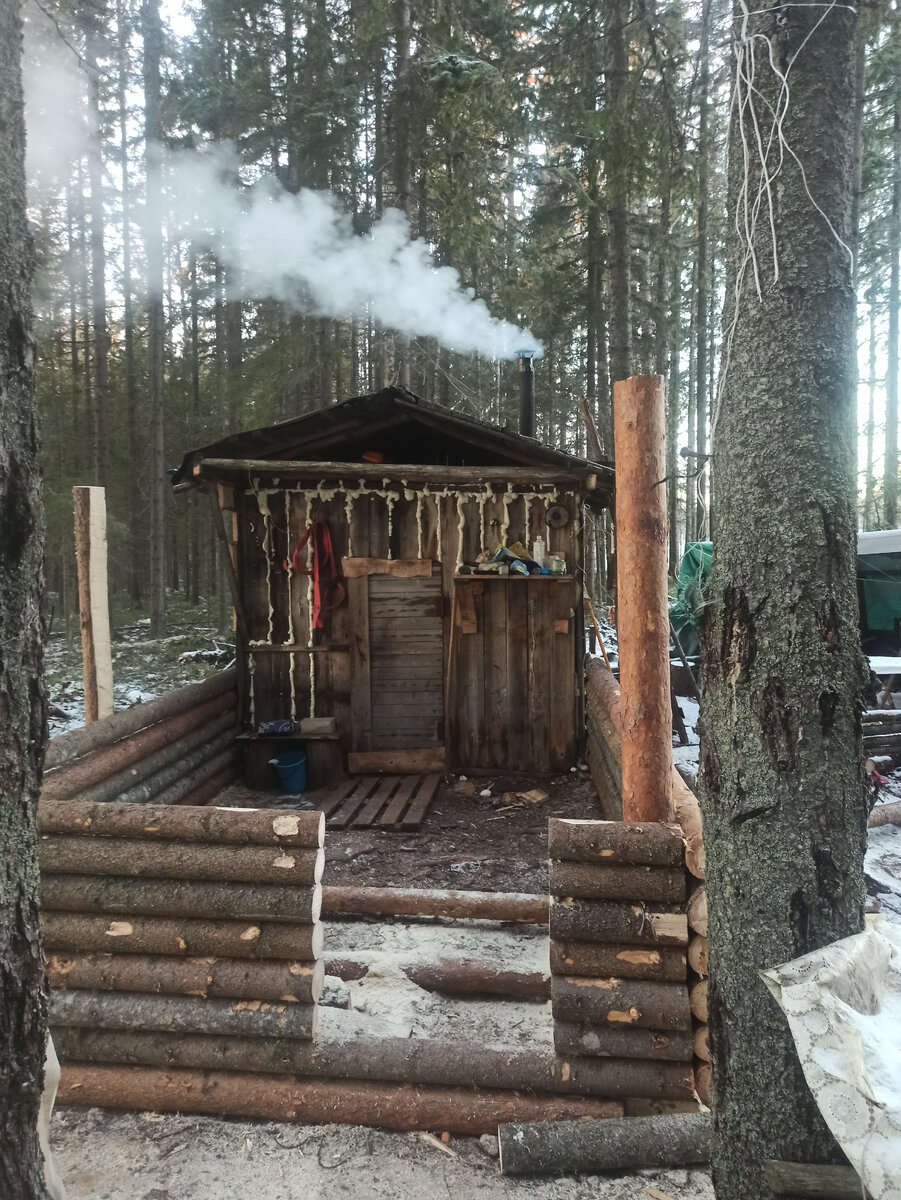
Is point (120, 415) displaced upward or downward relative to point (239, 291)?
downward

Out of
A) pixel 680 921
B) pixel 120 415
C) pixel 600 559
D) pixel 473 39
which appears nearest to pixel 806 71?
pixel 680 921

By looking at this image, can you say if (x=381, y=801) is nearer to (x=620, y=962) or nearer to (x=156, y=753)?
(x=156, y=753)

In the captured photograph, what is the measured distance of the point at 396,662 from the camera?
27.1ft

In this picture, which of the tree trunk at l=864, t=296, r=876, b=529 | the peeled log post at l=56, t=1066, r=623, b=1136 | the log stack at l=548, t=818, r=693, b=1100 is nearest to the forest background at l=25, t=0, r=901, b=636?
the tree trunk at l=864, t=296, r=876, b=529

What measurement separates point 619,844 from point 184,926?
89.7 inches

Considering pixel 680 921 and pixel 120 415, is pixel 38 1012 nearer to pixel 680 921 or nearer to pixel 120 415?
pixel 680 921

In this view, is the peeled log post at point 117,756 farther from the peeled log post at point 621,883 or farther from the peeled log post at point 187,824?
the peeled log post at point 621,883

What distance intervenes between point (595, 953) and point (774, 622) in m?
2.06

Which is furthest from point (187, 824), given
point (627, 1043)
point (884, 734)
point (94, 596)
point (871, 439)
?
point (871, 439)

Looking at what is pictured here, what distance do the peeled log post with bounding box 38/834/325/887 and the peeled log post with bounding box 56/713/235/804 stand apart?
0.35m

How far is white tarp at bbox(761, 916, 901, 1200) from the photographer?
1.50 m

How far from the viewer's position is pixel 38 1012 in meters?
1.82

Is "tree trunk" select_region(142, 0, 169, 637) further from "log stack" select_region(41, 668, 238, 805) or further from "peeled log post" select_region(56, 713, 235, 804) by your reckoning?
"peeled log post" select_region(56, 713, 235, 804)

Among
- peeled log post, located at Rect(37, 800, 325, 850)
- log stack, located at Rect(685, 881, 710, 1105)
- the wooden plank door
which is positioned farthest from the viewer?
the wooden plank door
